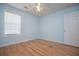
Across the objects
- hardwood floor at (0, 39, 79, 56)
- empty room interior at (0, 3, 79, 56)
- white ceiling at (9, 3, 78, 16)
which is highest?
white ceiling at (9, 3, 78, 16)

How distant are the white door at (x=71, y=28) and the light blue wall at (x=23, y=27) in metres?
0.66

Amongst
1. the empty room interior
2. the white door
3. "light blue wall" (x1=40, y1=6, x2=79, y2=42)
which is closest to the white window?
the empty room interior

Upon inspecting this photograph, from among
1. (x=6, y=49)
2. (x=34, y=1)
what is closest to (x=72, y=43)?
(x=34, y=1)

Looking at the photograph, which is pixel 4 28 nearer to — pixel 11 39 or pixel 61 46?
pixel 11 39

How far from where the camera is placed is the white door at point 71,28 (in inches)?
60.1

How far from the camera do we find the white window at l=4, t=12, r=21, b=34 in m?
1.51

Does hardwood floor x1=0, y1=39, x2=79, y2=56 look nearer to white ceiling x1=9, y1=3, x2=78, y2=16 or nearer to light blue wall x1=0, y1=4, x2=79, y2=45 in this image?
light blue wall x1=0, y1=4, x2=79, y2=45

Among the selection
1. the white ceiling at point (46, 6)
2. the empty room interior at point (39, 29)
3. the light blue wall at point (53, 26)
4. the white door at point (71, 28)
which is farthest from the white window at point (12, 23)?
the white door at point (71, 28)

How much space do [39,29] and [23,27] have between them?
370mm

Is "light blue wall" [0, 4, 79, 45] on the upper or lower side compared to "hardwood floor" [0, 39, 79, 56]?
upper

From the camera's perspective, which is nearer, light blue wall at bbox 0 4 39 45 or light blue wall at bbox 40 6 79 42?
light blue wall at bbox 0 4 39 45

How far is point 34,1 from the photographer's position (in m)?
1.56

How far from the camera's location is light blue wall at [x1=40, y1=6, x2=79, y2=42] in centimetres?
161

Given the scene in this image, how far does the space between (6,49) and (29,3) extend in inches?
44.2
